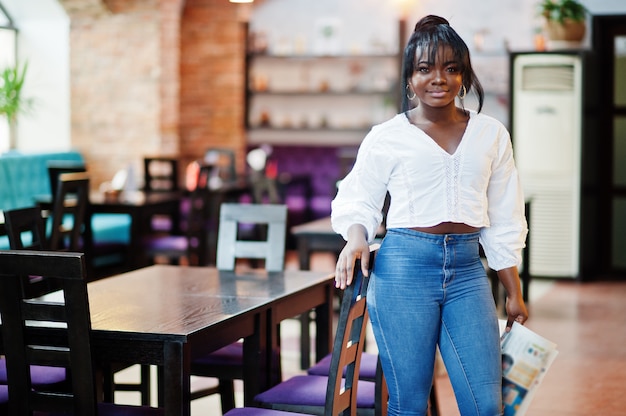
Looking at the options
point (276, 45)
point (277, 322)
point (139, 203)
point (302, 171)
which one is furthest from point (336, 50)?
point (277, 322)

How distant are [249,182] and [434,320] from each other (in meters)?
7.39

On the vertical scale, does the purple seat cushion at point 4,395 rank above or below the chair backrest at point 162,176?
below

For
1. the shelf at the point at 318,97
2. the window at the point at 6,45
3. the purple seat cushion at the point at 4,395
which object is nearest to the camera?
the purple seat cushion at the point at 4,395

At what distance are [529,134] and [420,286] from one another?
7.07 m

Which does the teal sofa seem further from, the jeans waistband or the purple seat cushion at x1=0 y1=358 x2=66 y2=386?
the jeans waistband

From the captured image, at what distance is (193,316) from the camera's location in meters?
3.49

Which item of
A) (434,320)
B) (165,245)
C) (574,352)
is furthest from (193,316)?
(165,245)

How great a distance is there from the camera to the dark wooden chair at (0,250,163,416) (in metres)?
3.11

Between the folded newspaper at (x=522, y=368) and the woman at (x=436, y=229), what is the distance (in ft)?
0.18

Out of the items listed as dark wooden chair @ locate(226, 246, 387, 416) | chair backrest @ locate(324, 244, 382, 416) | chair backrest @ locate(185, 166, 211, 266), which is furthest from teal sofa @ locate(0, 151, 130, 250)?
chair backrest @ locate(324, 244, 382, 416)

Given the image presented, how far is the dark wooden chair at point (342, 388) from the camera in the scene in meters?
3.11

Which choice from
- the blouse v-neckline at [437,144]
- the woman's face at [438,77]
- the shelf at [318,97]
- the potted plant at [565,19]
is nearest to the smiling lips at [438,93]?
the woman's face at [438,77]

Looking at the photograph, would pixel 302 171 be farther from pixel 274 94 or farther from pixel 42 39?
pixel 42 39

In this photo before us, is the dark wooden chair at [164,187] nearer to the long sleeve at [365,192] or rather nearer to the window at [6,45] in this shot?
the window at [6,45]
